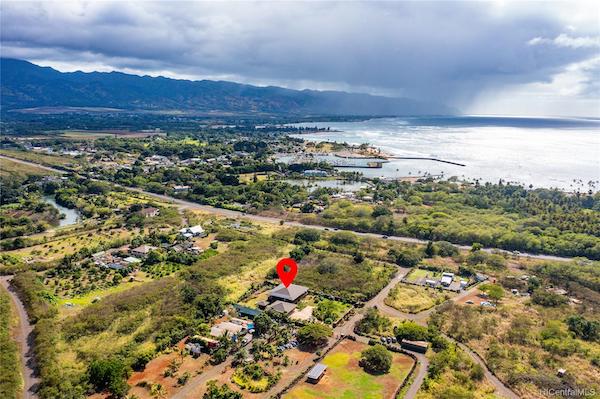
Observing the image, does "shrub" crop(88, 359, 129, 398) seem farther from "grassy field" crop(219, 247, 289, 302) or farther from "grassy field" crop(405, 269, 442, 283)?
"grassy field" crop(405, 269, 442, 283)

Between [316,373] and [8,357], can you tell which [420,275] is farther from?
[8,357]

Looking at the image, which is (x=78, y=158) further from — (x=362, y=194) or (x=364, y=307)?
(x=364, y=307)

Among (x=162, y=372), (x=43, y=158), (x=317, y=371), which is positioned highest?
(x=317, y=371)

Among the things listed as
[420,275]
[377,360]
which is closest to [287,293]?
[377,360]

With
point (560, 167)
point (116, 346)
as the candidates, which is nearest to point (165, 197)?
point (116, 346)

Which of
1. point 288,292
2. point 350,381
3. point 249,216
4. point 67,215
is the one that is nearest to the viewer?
point 350,381

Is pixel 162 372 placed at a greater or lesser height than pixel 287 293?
lesser

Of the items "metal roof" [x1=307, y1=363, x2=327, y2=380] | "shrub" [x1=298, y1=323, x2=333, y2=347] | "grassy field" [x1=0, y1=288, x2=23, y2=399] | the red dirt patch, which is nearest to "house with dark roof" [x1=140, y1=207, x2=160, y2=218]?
"grassy field" [x1=0, y1=288, x2=23, y2=399]
